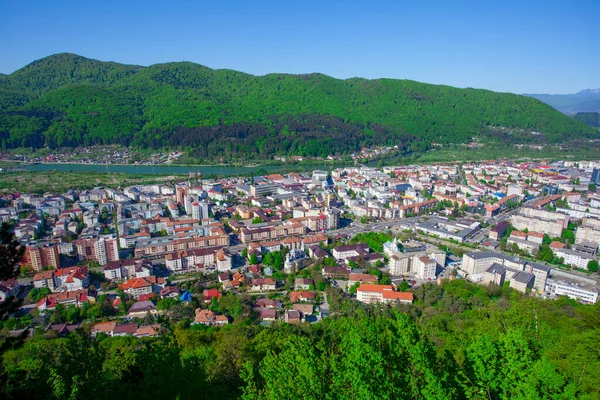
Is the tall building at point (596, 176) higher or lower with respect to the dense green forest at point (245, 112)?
lower

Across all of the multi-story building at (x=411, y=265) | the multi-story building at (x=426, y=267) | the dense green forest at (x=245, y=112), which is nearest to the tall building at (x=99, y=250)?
the multi-story building at (x=411, y=265)

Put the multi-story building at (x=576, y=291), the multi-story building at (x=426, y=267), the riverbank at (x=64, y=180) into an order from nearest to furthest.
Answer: the multi-story building at (x=576, y=291)
the multi-story building at (x=426, y=267)
the riverbank at (x=64, y=180)

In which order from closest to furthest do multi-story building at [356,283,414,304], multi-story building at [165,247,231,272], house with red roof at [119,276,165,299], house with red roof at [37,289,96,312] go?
1. house with red roof at [37,289,96,312]
2. multi-story building at [356,283,414,304]
3. house with red roof at [119,276,165,299]
4. multi-story building at [165,247,231,272]

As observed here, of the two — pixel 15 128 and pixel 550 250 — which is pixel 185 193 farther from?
pixel 15 128

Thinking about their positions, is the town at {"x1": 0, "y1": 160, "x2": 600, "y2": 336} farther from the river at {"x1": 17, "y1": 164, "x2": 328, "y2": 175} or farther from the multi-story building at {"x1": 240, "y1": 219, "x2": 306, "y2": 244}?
the river at {"x1": 17, "y1": 164, "x2": 328, "y2": 175}

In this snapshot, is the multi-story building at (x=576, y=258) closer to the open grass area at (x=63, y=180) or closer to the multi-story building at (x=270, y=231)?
the multi-story building at (x=270, y=231)

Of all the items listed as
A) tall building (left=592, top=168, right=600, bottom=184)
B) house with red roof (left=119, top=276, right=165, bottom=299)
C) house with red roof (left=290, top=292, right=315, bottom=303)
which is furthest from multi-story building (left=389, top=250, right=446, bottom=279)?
tall building (left=592, top=168, right=600, bottom=184)
